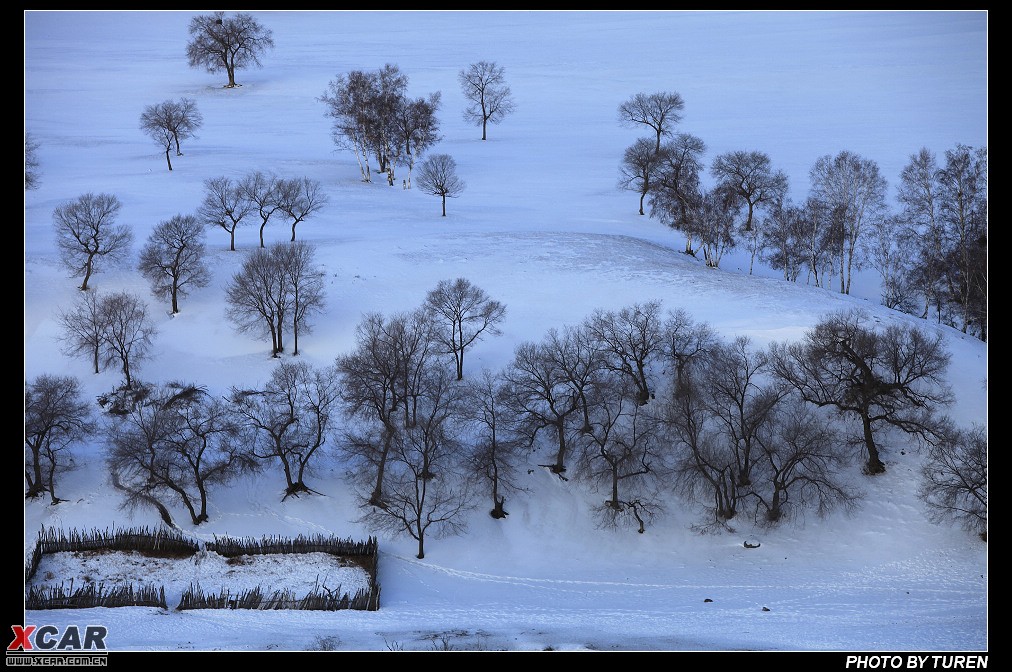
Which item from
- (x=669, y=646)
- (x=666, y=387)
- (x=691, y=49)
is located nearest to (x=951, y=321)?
(x=666, y=387)

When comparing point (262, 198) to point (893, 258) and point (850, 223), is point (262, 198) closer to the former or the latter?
point (850, 223)

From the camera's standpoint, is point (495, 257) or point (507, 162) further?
point (507, 162)

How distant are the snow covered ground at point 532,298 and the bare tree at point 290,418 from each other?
3.51 feet

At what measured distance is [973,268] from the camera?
51.2 meters

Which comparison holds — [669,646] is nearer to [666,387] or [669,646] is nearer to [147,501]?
[666,387]

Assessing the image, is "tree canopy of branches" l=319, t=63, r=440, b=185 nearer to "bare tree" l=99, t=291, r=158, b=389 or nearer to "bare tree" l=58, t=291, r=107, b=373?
"bare tree" l=99, t=291, r=158, b=389

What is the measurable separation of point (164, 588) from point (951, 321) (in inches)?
1900

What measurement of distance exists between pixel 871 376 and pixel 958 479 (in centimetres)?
599

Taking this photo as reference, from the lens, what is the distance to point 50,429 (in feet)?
126

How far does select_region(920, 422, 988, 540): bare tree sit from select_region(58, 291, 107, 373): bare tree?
139ft

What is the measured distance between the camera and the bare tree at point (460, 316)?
4438cm

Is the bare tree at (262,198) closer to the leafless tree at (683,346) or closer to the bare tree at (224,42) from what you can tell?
the leafless tree at (683,346)

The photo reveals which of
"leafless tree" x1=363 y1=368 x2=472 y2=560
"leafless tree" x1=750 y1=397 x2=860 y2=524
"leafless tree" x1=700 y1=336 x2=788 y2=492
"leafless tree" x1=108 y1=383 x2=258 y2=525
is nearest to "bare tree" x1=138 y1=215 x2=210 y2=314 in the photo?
"leafless tree" x1=108 y1=383 x2=258 y2=525

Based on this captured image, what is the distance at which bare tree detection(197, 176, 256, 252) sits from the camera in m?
56.3
